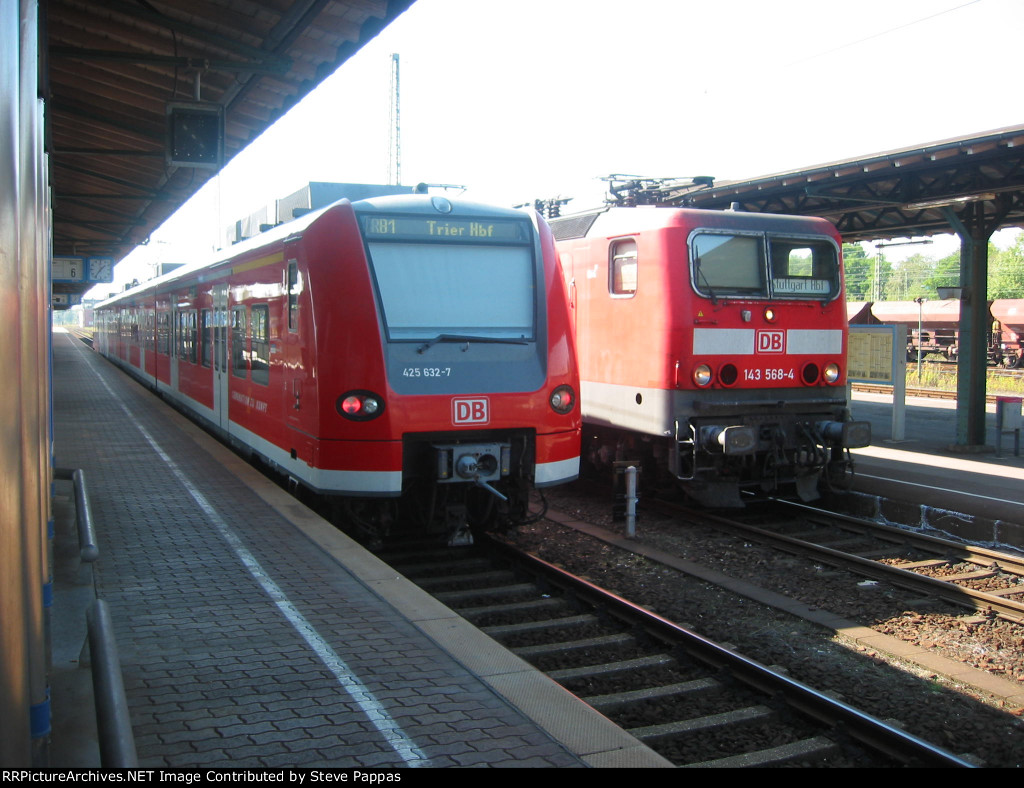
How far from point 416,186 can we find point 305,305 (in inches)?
61.8

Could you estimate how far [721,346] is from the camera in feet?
30.8

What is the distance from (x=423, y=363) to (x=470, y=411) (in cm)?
54

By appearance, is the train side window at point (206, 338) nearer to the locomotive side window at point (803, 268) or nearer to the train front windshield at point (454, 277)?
the train front windshield at point (454, 277)

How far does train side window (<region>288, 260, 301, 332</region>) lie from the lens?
7.59 metres

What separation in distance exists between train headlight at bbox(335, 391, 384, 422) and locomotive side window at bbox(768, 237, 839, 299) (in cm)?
504

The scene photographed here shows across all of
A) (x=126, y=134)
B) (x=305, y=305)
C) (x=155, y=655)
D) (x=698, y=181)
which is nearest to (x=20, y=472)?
(x=155, y=655)

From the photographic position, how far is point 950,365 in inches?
1463

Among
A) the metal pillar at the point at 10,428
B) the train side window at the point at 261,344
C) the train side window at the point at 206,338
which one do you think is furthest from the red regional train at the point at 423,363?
the metal pillar at the point at 10,428

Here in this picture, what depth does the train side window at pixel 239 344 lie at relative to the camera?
9969 millimetres

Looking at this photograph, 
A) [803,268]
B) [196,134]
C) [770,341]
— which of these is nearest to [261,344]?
[196,134]

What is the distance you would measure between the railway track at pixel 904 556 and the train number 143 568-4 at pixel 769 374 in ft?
5.03

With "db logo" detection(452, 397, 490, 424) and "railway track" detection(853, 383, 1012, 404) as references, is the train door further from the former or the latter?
"railway track" detection(853, 383, 1012, 404)

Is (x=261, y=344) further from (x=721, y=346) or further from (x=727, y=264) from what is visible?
(x=727, y=264)

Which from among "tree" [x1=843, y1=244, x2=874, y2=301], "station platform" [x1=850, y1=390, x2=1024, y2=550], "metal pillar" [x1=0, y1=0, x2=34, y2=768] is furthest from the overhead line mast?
"tree" [x1=843, y1=244, x2=874, y2=301]
